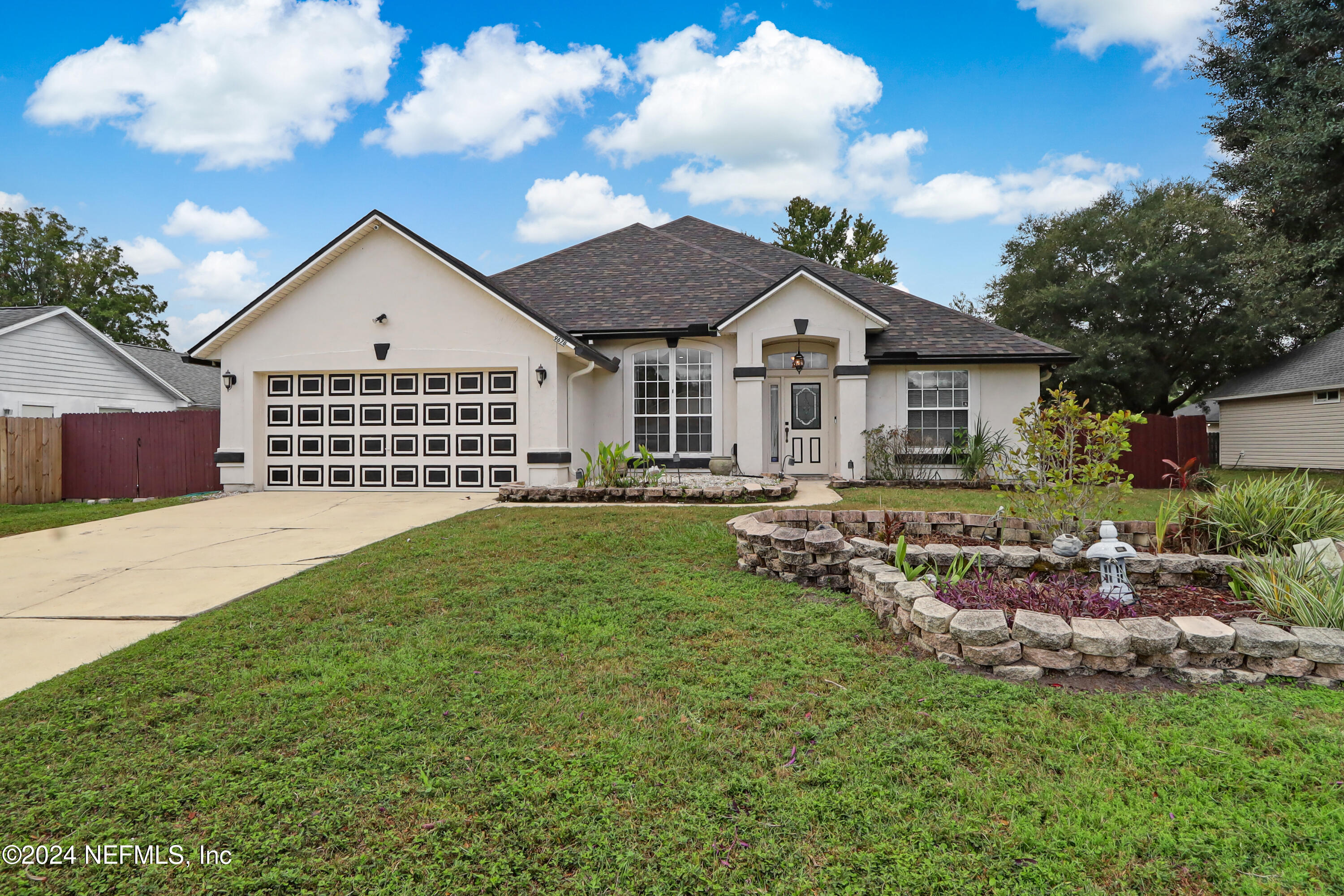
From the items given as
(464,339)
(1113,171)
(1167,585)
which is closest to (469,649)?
(1167,585)

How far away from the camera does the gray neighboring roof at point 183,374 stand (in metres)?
22.3

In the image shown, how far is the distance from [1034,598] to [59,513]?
14.7 meters

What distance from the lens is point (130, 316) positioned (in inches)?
1406

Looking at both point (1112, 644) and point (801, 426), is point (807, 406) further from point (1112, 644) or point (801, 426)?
point (1112, 644)

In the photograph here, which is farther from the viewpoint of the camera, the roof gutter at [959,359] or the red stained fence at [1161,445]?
the red stained fence at [1161,445]

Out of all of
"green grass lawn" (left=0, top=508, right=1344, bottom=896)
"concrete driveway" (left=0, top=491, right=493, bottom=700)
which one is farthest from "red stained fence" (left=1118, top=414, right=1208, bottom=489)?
"concrete driveway" (left=0, top=491, right=493, bottom=700)

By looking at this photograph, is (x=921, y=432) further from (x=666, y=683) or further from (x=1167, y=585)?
(x=666, y=683)

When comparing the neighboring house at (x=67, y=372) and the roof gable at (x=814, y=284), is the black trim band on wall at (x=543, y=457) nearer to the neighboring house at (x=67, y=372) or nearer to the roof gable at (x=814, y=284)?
the roof gable at (x=814, y=284)

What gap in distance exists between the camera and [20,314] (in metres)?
16.7

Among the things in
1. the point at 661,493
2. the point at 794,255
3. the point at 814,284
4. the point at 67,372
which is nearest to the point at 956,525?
the point at 661,493

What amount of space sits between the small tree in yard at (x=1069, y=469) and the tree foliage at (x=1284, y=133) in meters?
9.75

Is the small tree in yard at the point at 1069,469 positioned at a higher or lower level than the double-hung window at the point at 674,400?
lower

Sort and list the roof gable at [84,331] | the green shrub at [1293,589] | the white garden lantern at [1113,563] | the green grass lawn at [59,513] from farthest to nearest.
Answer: the roof gable at [84,331] → the green grass lawn at [59,513] → the white garden lantern at [1113,563] → the green shrub at [1293,589]

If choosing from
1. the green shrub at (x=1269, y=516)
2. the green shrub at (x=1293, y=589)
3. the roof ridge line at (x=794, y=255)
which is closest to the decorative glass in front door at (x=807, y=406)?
the roof ridge line at (x=794, y=255)
